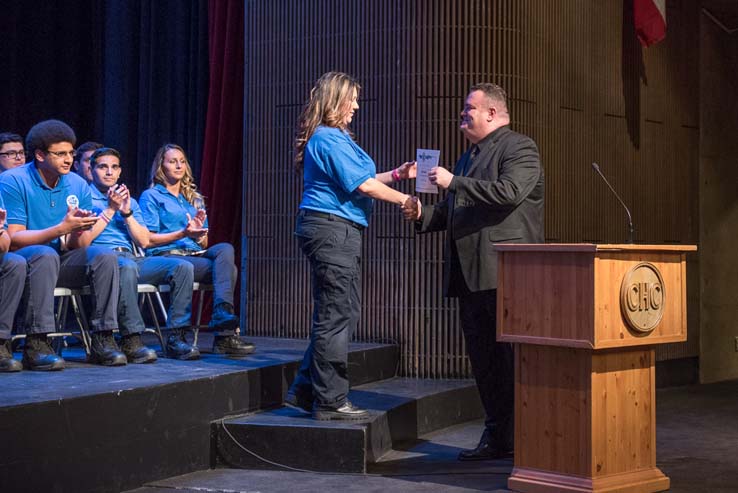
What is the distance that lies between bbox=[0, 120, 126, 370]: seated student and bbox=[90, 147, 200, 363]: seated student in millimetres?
124

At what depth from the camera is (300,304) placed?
6.03 m

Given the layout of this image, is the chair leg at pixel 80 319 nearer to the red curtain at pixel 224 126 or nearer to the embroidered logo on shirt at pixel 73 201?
the embroidered logo on shirt at pixel 73 201

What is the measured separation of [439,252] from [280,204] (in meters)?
1.07

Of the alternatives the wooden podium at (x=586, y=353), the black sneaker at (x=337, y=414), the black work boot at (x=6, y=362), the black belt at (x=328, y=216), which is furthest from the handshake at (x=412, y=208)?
the black work boot at (x=6, y=362)

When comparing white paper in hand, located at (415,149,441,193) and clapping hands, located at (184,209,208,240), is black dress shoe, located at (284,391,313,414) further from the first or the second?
clapping hands, located at (184,209,208,240)

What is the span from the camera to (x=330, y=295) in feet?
13.4

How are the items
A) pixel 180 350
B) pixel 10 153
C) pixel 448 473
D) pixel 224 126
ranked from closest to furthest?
pixel 448 473 → pixel 180 350 → pixel 10 153 → pixel 224 126

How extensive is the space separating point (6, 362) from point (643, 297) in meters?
2.54

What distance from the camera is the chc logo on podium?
11.4 ft

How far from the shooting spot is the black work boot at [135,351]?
4551mm

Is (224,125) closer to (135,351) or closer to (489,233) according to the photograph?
(135,351)

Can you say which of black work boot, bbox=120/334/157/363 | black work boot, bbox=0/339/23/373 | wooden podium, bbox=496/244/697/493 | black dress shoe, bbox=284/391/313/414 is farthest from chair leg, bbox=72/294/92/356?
wooden podium, bbox=496/244/697/493

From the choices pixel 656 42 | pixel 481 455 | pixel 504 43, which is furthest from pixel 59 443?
pixel 656 42

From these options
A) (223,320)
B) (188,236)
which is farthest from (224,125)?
(223,320)
